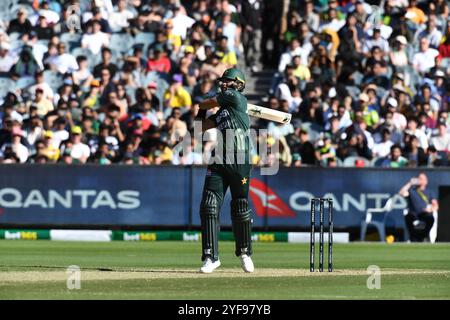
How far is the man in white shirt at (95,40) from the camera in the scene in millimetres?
29625

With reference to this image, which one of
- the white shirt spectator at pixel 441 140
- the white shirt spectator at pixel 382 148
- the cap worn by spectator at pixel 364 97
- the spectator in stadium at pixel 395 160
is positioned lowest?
the spectator in stadium at pixel 395 160

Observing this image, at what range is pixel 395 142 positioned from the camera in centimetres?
2747

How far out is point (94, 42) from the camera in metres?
29.7

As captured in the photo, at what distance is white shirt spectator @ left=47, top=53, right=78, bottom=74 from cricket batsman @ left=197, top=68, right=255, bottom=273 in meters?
14.2

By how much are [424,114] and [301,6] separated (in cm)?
486

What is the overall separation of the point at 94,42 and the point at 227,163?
1501 centimetres

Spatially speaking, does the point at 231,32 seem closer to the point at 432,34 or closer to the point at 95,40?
the point at 95,40

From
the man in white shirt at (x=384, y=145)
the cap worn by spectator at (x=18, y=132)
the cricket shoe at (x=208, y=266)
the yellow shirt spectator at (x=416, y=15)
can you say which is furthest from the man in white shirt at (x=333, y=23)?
the cricket shoe at (x=208, y=266)

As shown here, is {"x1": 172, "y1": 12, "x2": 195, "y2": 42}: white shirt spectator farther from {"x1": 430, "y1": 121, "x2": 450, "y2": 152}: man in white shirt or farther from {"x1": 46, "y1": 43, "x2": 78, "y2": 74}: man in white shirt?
{"x1": 430, "y1": 121, "x2": 450, "y2": 152}: man in white shirt

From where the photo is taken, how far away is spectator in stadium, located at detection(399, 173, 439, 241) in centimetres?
2578

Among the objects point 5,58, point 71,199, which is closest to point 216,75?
point 5,58

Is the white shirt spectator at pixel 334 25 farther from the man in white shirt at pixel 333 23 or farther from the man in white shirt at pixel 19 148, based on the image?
the man in white shirt at pixel 19 148

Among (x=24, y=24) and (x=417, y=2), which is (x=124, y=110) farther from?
(x=417, y=2)

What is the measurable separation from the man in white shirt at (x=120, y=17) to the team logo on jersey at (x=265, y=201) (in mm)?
6023
